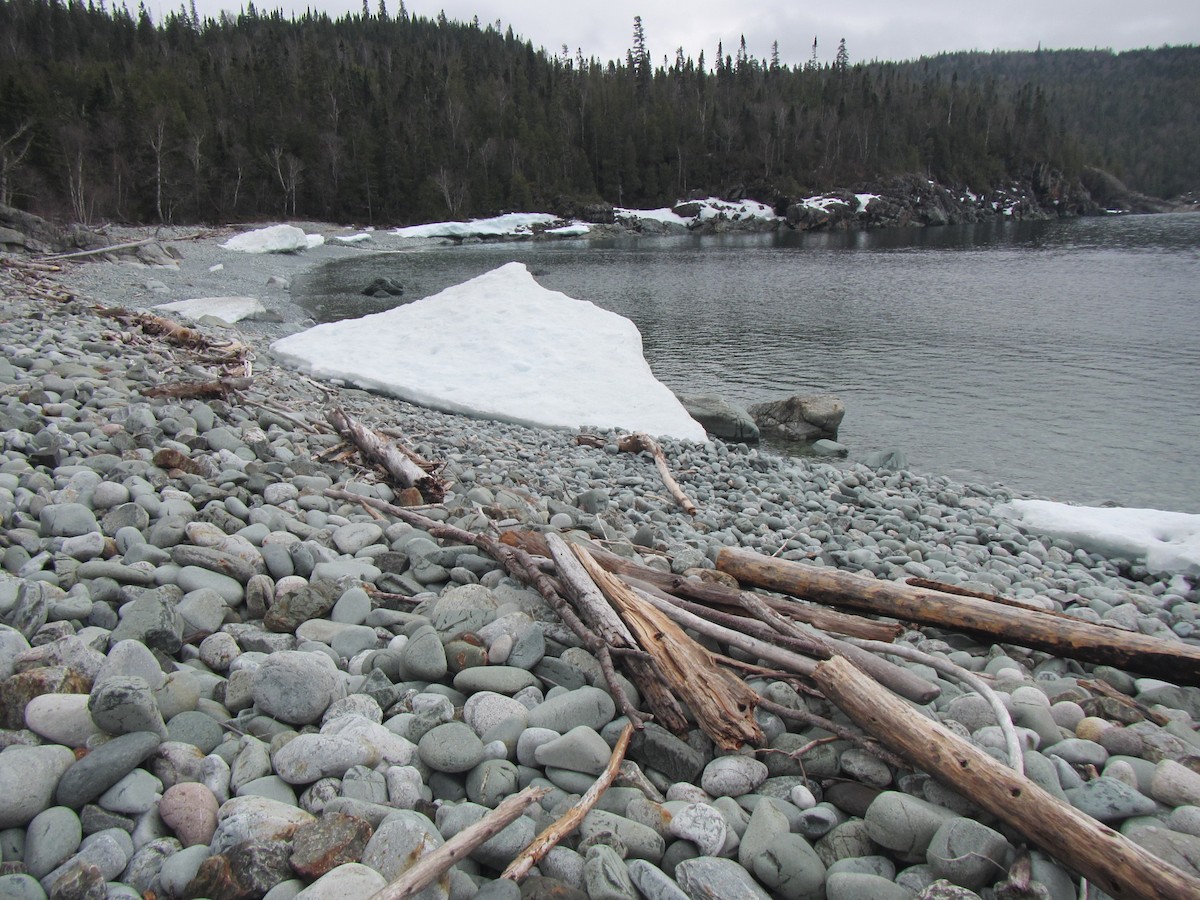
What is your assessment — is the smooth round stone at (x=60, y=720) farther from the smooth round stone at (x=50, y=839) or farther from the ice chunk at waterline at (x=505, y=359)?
the ice chunk at waterline at (x=505, y=359)

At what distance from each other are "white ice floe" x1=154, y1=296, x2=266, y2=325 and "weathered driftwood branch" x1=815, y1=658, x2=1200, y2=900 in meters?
14.5

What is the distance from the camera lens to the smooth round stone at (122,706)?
222 centimetres

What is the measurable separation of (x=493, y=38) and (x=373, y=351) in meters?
128

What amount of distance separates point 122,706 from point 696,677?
1.98 m

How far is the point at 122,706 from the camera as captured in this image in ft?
7.30

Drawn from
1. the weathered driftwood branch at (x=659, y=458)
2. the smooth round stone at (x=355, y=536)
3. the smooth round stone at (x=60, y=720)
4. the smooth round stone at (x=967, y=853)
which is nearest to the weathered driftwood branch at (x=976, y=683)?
the smooth round stone at (x=967, y=853)

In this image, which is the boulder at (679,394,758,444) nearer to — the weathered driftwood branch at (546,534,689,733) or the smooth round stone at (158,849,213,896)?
the weathered driftwood branch at (546,534,689,733)

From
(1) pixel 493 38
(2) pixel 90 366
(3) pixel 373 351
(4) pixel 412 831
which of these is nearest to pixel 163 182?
(3) pixel 373 351

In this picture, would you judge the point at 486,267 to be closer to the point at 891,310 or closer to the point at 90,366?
the point at 891,310

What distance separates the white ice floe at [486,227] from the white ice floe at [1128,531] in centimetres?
5962

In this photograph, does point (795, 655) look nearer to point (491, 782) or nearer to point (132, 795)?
point (491, 782)

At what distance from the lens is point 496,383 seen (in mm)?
11055

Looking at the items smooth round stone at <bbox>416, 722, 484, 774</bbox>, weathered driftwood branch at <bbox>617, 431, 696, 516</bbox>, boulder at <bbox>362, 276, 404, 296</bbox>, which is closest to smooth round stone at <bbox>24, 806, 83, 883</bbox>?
smooth round stone at <bbox>416, 722, 484, 774</bbox>

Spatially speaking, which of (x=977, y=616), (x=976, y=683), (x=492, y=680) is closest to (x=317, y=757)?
(x=492, y=680)
